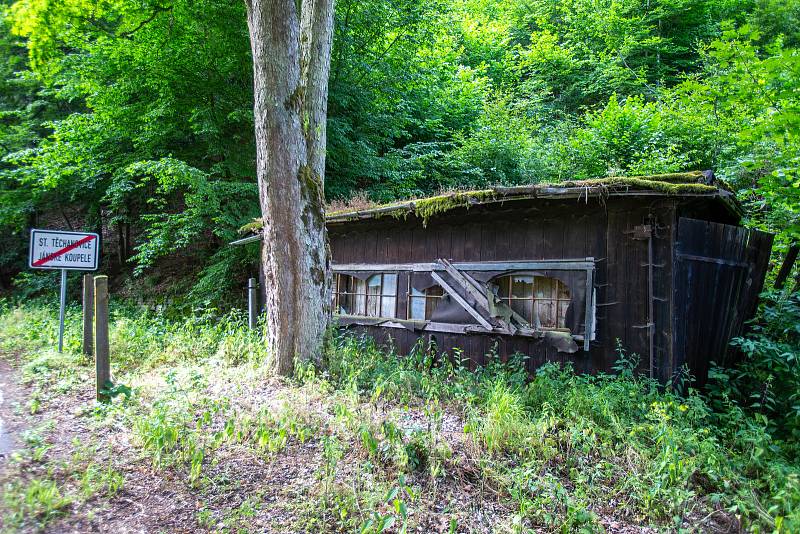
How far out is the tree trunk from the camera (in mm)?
5562

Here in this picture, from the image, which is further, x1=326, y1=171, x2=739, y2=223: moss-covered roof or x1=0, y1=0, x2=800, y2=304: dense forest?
x1=0, y1=0, x2=800, y2=304: dense forest

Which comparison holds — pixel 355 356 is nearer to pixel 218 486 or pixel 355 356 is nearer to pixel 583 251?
pixel 218 486

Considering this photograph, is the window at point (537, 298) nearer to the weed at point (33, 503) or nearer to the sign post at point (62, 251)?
the weed at point (33, 503)

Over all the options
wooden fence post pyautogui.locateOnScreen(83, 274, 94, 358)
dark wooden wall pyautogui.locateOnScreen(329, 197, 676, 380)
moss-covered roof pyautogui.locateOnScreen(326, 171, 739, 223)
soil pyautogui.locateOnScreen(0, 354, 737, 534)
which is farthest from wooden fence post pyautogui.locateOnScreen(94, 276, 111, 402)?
dark wooden wall pyautogui.locateOnScreen(329, 197, 676, 380)

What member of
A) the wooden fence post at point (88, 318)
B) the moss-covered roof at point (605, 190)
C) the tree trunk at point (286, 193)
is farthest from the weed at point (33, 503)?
the moss-covered roof at point (605, 190)

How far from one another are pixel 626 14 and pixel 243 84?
1554 centimetres

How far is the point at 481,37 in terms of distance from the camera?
20906 mm

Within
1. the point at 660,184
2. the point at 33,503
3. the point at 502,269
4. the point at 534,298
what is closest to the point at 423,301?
the point at 502,269

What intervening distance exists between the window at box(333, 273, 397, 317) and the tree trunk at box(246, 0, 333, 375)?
265cm

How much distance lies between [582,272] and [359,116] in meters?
8.58

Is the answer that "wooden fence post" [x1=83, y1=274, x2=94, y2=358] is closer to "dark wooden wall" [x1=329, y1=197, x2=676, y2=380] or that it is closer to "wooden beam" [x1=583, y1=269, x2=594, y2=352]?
"dark wooden wall" [x1=329, y1=197, x2=676, y2=380]

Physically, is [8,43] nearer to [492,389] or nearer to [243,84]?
[243,84]

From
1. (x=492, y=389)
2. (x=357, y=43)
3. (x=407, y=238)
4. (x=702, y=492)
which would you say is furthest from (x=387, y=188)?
(x=702, y=492)

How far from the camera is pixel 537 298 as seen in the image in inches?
254
